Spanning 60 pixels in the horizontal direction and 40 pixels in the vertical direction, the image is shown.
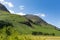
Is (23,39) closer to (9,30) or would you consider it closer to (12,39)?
(12,39)

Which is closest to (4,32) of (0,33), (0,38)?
(0,33)

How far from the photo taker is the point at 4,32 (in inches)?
1166

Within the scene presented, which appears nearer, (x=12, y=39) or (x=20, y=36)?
(x=12, y=39)

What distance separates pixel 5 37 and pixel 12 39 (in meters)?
2.28

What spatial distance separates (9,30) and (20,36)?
2.52m

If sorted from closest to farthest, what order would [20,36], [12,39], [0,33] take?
[12,39] → [20,36] → [0,33]

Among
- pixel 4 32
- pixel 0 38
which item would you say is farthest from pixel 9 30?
pixel 0 38

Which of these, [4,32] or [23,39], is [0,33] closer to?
[4,32]

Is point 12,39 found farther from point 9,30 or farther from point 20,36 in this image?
point 9,30

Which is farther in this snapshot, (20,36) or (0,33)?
(0,33)

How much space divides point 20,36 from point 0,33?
304cm

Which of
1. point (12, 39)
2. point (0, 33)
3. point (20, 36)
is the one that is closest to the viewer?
point (12, 39)

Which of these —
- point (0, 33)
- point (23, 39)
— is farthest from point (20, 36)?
point (0, 33)

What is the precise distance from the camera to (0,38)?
26750mm
